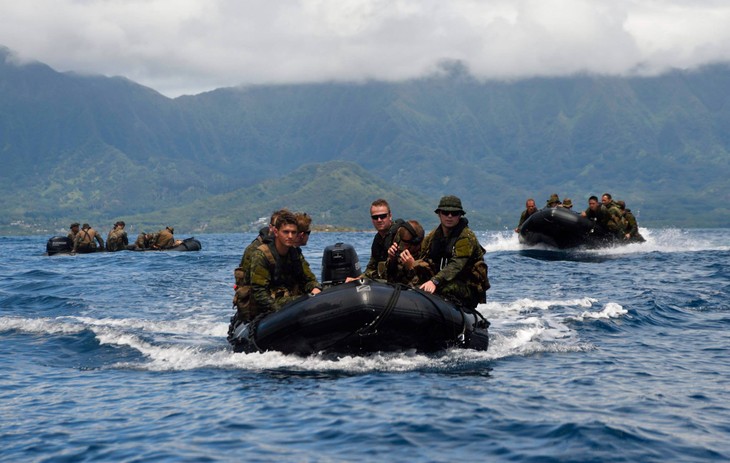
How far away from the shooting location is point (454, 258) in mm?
13000

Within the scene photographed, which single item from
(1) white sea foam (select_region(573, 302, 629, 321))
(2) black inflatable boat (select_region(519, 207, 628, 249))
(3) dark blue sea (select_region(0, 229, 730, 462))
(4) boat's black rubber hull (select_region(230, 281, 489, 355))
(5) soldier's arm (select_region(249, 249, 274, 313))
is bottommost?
(3) dark blue sea (select_region(0, 229, 730, 462))

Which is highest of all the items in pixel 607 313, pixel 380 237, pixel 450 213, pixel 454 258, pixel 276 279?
pixel 450 213

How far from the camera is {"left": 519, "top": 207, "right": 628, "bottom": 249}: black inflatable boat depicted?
37.5m

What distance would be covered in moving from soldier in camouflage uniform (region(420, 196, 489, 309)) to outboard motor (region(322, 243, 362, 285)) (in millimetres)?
1217

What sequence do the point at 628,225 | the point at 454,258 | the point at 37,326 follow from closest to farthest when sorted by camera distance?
1. the point at 454,258
2. the point at 37,326
3. the point at 628,225

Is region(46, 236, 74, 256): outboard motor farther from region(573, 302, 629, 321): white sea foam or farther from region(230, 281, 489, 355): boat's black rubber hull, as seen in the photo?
region(230, 281, 489, 355): boat's black rubber hull

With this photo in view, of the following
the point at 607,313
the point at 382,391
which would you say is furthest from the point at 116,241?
the point at 382,391

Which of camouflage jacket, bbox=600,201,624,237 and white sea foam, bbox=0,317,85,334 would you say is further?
camouflage jacket, bbox=600,201,624,237

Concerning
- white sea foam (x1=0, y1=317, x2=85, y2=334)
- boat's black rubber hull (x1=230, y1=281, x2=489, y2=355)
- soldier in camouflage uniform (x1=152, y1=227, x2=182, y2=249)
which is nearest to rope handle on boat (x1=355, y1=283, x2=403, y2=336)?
boat's black rubber hull (x1=230, y1=281, x2=489, y2=355)

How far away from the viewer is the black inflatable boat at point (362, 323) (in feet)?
38.7

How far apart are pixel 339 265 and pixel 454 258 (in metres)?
2.06

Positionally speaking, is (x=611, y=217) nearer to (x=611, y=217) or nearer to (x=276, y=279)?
(x=611, y=217)

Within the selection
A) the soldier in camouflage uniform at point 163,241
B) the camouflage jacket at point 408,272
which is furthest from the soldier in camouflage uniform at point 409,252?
the soldier in camouflage uniform at point 163,241

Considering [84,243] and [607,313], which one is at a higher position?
[84,243]
